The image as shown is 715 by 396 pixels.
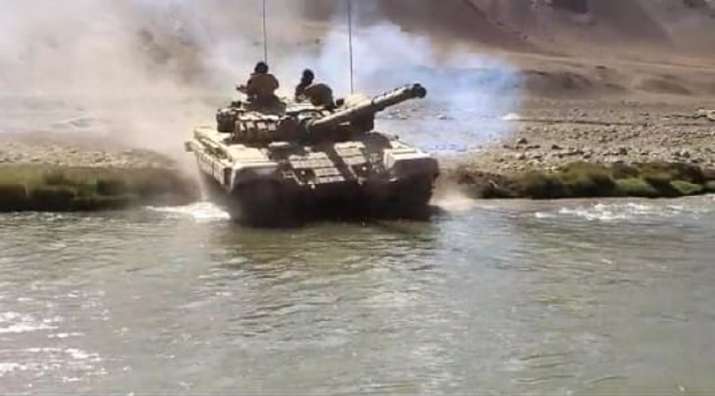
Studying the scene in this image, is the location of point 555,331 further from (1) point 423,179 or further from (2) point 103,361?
(1) point 423,179

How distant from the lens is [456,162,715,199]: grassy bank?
111 ft

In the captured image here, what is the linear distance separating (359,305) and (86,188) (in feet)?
38.5

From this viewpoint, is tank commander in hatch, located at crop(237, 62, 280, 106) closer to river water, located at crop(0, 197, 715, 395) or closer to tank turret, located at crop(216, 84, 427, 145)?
tank turret, located at crop(216, 84, 427, 145)

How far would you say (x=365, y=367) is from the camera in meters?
18.7

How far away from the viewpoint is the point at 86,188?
3169 centimetres

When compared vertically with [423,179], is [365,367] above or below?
below

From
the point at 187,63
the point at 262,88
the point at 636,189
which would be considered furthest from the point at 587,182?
the point at 187,63

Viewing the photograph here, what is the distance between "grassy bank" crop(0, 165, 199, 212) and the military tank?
42.9 inches

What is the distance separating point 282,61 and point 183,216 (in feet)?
100

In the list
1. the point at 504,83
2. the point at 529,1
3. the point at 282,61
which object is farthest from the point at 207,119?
the point at 529,1

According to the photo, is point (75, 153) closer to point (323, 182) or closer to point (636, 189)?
point (323, 182)

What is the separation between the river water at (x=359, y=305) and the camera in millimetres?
18312

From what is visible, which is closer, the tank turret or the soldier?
the tank turret

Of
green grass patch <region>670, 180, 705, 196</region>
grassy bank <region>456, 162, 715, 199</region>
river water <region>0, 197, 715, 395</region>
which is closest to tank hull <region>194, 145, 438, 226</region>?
river water <region>0, 197, 715, 395</region>
